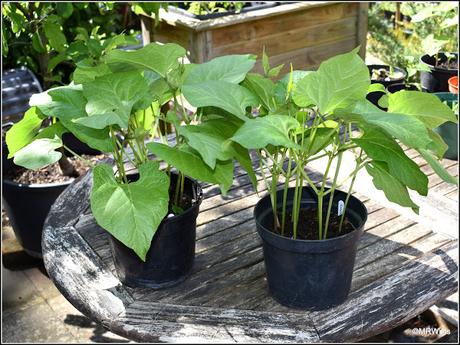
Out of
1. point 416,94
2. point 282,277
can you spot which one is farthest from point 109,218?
point 416,94

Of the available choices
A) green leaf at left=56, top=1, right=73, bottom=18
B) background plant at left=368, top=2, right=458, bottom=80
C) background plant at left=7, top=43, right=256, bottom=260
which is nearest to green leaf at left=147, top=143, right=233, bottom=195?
background plant at left=7, top=43, right=256, bottom=260

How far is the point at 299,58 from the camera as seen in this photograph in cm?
350

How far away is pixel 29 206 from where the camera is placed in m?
2.35

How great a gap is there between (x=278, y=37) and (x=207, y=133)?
7.91 ft

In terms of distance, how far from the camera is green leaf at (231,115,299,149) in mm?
925

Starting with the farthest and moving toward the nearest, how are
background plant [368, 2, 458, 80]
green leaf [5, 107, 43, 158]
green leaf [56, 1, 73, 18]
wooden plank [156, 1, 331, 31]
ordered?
1. background plant [368, 2, 458, 80]
2. wooden plank [156, 1, 331, 31]
3. green leaf [56, 1, 73, 18]
4. green leaf [5, 107, 43, 158]

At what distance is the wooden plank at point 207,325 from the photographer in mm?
1099

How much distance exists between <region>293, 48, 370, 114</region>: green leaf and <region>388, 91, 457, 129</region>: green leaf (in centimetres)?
10

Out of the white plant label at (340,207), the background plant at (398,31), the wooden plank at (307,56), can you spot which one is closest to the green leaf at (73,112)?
the white plant label at (340,207)

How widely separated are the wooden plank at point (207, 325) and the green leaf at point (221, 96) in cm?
38

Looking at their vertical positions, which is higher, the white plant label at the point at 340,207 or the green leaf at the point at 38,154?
the green leaf at the point at 38,154

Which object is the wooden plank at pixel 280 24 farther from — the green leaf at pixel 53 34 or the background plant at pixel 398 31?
the green leaf at pixel 53 34

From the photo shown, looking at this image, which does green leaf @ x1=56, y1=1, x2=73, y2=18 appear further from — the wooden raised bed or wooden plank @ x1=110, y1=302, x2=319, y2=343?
wooden plank @ x1=110, y1=302, x2=319, y2=343

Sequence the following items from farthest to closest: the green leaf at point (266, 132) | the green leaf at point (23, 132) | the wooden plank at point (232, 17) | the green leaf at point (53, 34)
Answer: the wooden plank at point (232, 17) → the green leaf at point (53, 34) → the green leaf at point (23, 132) → the green leaf at point (266, 132)
